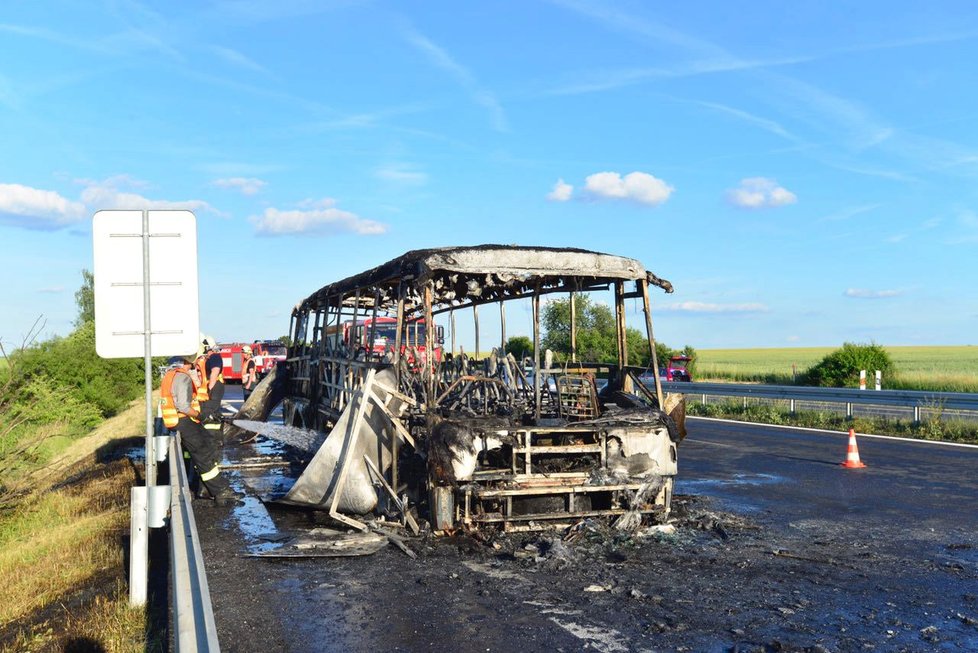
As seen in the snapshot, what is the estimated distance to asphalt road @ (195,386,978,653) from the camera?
5.18m

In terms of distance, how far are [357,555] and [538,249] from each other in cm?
346

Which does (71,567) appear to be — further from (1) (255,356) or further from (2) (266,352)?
(2) (266,352)

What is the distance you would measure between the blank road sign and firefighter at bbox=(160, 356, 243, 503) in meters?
4.04

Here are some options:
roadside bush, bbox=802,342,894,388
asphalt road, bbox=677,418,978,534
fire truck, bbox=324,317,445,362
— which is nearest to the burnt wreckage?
fire truck, bbox=324,317,445,362

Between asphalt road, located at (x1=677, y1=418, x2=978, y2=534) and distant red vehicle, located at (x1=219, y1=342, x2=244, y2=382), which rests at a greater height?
distant red vehicle, located at (x1=219, y1=342, x2=244, y2=382)

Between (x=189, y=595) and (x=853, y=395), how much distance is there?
19.1m

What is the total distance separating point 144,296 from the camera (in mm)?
5805

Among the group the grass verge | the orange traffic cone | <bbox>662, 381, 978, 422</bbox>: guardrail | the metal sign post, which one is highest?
the metal sign post

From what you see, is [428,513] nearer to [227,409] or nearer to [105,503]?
[105,503]

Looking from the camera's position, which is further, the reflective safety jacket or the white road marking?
the white road marking

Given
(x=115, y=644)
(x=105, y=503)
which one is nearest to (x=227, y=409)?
(x=105, y=503)

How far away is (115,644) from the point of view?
17.5 feet

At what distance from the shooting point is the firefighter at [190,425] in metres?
9.75

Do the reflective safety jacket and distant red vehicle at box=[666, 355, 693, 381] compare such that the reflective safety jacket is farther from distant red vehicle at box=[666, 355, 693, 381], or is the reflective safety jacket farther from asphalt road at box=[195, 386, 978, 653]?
distant red vehicle at box=[666, 355, 693, 381]
